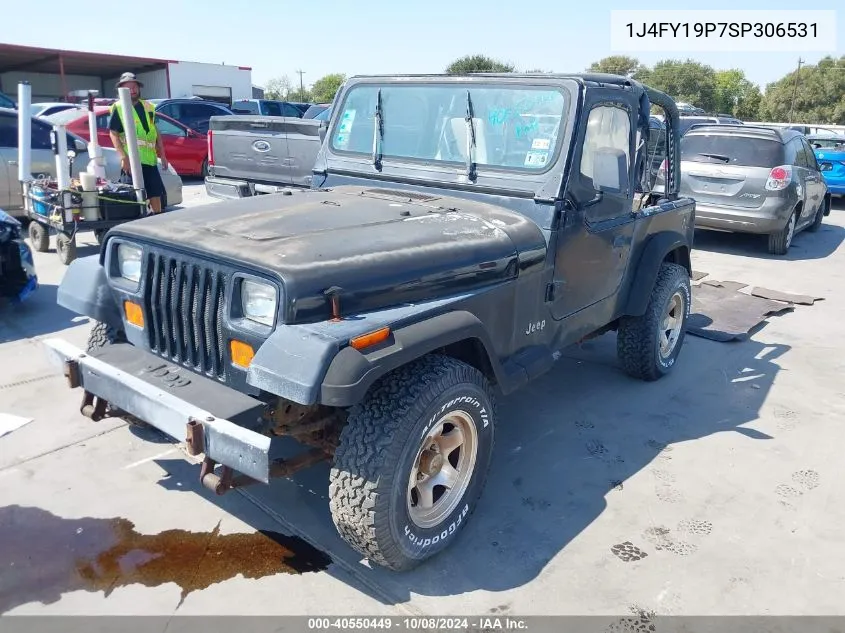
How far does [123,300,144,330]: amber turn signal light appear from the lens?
10.2 ft

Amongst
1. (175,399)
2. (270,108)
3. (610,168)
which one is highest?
(270,108)

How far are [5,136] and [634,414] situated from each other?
25.8 feet

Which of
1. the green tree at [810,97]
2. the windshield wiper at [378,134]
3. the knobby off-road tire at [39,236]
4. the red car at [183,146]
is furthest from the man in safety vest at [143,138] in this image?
the green tree at [810,97]

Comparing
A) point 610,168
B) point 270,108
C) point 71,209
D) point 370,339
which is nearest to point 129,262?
point 370,339

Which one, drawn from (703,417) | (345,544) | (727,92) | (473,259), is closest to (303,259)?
(473,259)

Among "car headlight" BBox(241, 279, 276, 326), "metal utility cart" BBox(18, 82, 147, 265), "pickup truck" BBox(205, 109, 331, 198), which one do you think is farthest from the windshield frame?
"metal utility cart" BBox(18, 82, 147, 265)

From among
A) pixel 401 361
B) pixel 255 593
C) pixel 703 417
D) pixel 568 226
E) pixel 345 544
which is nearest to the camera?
pixel 401 361

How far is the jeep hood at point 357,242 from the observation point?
2.65 meters

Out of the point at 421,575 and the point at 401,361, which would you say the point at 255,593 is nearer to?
the point at 421,575

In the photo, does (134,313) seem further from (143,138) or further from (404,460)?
(143,138)

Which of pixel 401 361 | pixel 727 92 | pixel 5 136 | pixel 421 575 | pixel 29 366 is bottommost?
pixel 421 575

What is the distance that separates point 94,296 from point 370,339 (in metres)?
1.59

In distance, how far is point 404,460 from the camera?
2.68m

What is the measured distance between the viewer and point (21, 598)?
2.71 meters
